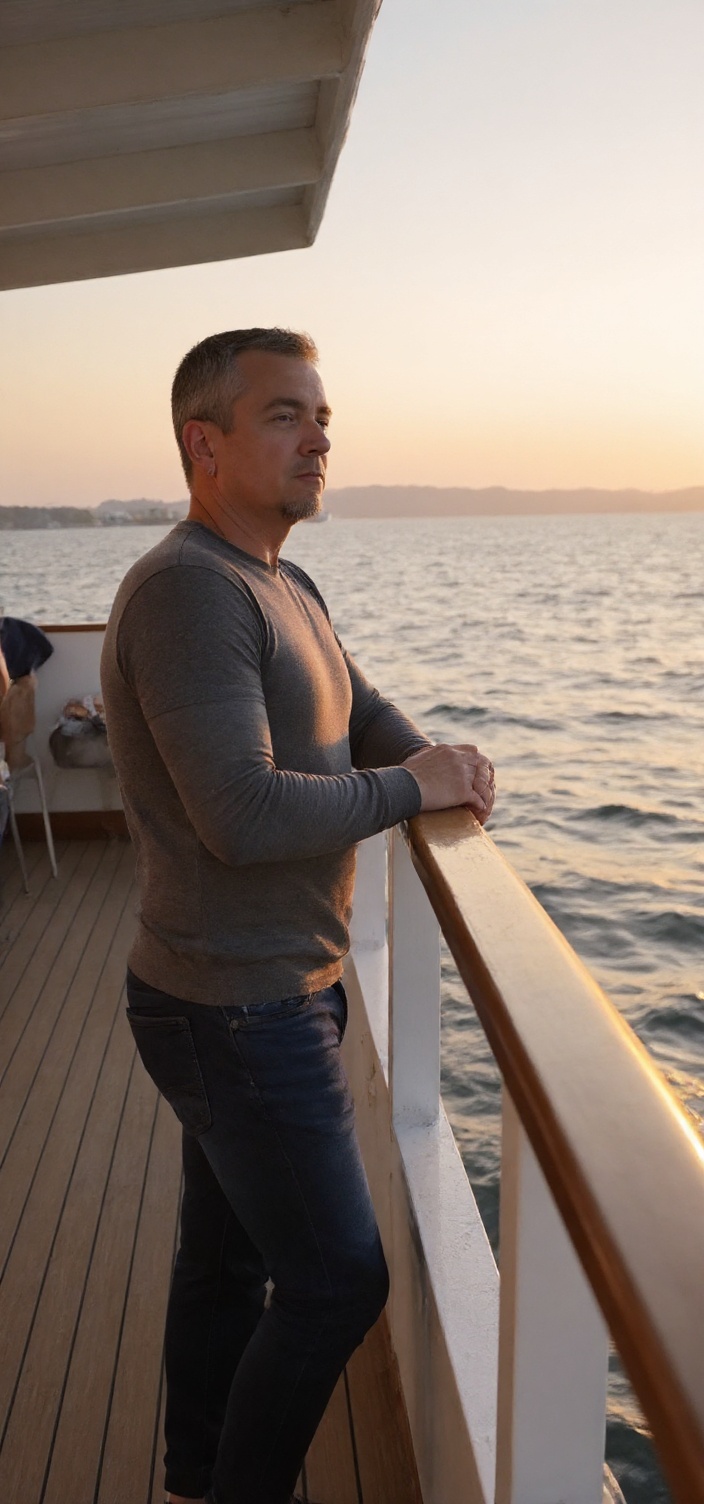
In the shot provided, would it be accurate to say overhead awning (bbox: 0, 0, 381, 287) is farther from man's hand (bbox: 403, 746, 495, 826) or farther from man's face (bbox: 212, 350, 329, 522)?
man's hand (bbox: 403, 746, 495, 826)

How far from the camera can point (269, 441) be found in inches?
49.5

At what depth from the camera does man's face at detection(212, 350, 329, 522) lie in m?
1.26

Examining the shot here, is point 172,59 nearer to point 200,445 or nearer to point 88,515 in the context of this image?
point 200,445

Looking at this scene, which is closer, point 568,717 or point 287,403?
point 287,403

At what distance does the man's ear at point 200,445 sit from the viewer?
4.20 ft

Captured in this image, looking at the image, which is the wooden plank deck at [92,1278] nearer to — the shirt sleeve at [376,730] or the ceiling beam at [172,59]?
the shirt sleeve at [376,730]

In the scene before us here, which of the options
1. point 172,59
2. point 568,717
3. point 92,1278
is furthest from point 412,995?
point 568,717

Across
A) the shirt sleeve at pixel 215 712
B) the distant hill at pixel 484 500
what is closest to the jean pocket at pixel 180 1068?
the shirt sleeve at pixel 215 712

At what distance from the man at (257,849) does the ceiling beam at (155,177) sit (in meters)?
2.02

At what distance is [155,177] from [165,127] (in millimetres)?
221

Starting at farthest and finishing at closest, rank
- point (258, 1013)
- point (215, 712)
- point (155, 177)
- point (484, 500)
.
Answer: point (484, 500)
point (155, 177)
point (258, 1013)
point (215, 712)

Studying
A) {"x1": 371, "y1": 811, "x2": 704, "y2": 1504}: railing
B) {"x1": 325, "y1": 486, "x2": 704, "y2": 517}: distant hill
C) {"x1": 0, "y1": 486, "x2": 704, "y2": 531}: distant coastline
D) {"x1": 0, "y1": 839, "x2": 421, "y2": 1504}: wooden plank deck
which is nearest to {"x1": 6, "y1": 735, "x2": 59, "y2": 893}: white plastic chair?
{"x1": 0, "y1": 839, "x2": 421, "y2": 1504}: wooden plank deck

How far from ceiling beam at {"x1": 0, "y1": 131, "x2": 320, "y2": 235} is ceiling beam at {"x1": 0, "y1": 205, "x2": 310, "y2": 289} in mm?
479

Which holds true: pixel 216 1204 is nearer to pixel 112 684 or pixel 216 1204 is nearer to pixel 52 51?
pixel 112 684
